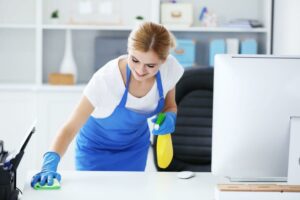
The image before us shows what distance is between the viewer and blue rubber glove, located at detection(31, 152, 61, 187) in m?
1.93

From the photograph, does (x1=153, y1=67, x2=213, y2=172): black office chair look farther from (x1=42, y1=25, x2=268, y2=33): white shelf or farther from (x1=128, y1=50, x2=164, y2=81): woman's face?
(x1=42, y1=25, x2=268, y2=33): white shelf

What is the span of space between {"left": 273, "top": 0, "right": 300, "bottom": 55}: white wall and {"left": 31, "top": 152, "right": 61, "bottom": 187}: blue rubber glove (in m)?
1.83

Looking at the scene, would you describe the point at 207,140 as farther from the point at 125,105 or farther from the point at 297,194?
the point at 297,194

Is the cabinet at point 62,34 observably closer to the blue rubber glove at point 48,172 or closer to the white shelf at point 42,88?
the white shelf at point 42,88

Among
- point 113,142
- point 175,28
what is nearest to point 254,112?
point 113,142

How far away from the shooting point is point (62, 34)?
4.26 metres

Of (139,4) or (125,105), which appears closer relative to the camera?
(125,105)

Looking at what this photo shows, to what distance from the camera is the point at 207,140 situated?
2.92 metres

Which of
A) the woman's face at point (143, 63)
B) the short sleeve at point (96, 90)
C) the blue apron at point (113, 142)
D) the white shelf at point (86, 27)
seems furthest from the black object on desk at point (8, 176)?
the white shelf at point (86, 27)

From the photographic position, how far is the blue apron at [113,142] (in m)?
2.47

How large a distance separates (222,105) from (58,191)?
0.63 m

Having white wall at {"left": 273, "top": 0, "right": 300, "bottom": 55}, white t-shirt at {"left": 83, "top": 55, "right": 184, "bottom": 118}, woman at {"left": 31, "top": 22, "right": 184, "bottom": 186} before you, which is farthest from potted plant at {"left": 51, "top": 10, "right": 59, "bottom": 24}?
white t-shirt at {"left": 83, "top": 55, "right": 184, "bottom": 118}

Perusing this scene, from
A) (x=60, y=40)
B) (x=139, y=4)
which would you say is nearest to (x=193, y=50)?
(x=139, y=4)

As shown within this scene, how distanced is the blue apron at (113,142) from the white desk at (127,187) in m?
0.37
